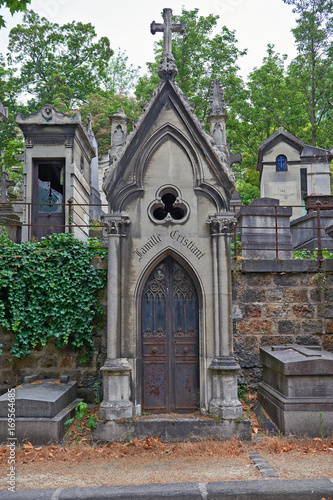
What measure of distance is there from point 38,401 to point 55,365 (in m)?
1.64

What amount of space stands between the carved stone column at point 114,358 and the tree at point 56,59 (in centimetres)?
1994

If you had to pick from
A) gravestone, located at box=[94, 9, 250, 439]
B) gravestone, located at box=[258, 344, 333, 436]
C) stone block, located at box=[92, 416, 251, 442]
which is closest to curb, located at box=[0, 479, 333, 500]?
stone block, located at box=[92, 416, 251, 442]

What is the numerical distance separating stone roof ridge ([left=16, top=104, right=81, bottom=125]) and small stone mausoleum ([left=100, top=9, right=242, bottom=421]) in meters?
5.34

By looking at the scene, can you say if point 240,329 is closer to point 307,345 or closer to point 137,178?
point 307,345

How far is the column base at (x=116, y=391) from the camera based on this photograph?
19.5 ft

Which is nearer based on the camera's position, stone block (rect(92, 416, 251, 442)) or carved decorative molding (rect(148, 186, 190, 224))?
stone block (rect(92, 416, 251, 442))

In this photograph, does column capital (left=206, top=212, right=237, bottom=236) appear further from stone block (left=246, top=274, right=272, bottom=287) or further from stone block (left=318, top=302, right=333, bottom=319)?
stone block (left=318, top=302, right=333, bottom=319)

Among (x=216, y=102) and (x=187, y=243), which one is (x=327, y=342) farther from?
(x=216, y=102)

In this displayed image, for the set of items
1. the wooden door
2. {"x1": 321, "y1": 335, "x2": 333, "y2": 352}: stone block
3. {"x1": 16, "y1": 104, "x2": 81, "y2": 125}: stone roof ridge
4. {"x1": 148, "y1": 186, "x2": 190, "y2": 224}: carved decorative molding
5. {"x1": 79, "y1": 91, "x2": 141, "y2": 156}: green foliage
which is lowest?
→ {"x1": 321, "y1": 335, "x2": 333, "y2": 352}: stone block

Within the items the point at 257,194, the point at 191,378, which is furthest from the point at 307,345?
the point at 257,194

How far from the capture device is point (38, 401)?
19.6ft

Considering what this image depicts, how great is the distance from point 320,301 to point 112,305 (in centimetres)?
405

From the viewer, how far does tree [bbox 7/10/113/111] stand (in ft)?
80.2

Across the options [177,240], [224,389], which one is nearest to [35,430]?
[224,389]
